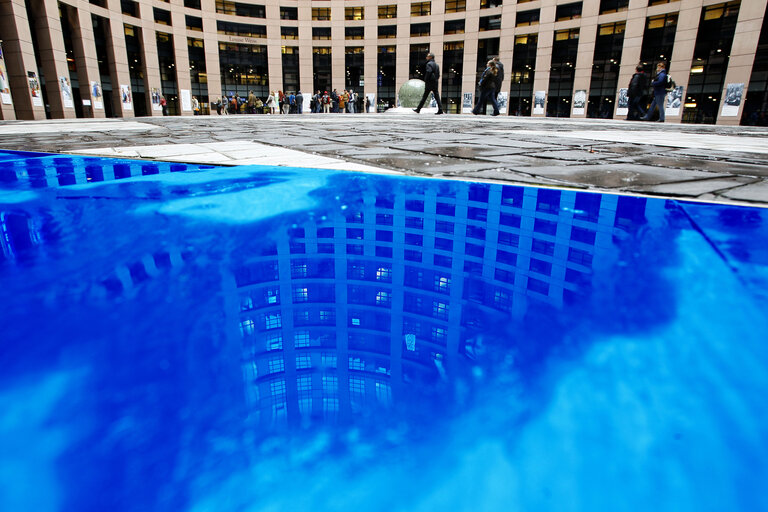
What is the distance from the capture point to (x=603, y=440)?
81cm

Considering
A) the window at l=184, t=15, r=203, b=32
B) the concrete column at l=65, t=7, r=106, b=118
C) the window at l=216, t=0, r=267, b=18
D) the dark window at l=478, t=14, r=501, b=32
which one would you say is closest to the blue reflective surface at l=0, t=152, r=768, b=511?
the concrete column at l=65, t=7, r=106, b=118

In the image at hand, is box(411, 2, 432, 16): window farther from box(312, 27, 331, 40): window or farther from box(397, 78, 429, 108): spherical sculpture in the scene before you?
box(397, 78, 429, 108): spherical sculpture

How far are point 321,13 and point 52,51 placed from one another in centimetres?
2655

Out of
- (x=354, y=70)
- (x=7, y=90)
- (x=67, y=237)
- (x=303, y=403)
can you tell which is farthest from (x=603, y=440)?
(x=354, y=70)

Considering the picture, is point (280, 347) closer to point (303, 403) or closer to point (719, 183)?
point (303, 403)

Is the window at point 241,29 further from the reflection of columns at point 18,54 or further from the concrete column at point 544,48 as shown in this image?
the concrete column at point 544,48

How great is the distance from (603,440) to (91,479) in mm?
891

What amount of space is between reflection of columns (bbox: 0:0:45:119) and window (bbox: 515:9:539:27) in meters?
31.8

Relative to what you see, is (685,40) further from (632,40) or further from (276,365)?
(276,365)

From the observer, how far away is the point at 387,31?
40.4 metres

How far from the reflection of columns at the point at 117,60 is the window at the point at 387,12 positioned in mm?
21683

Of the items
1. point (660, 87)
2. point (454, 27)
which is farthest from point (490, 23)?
point (660, 87)

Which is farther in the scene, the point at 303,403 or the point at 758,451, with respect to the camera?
the point at 303,403

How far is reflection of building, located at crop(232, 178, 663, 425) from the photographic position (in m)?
1.00
